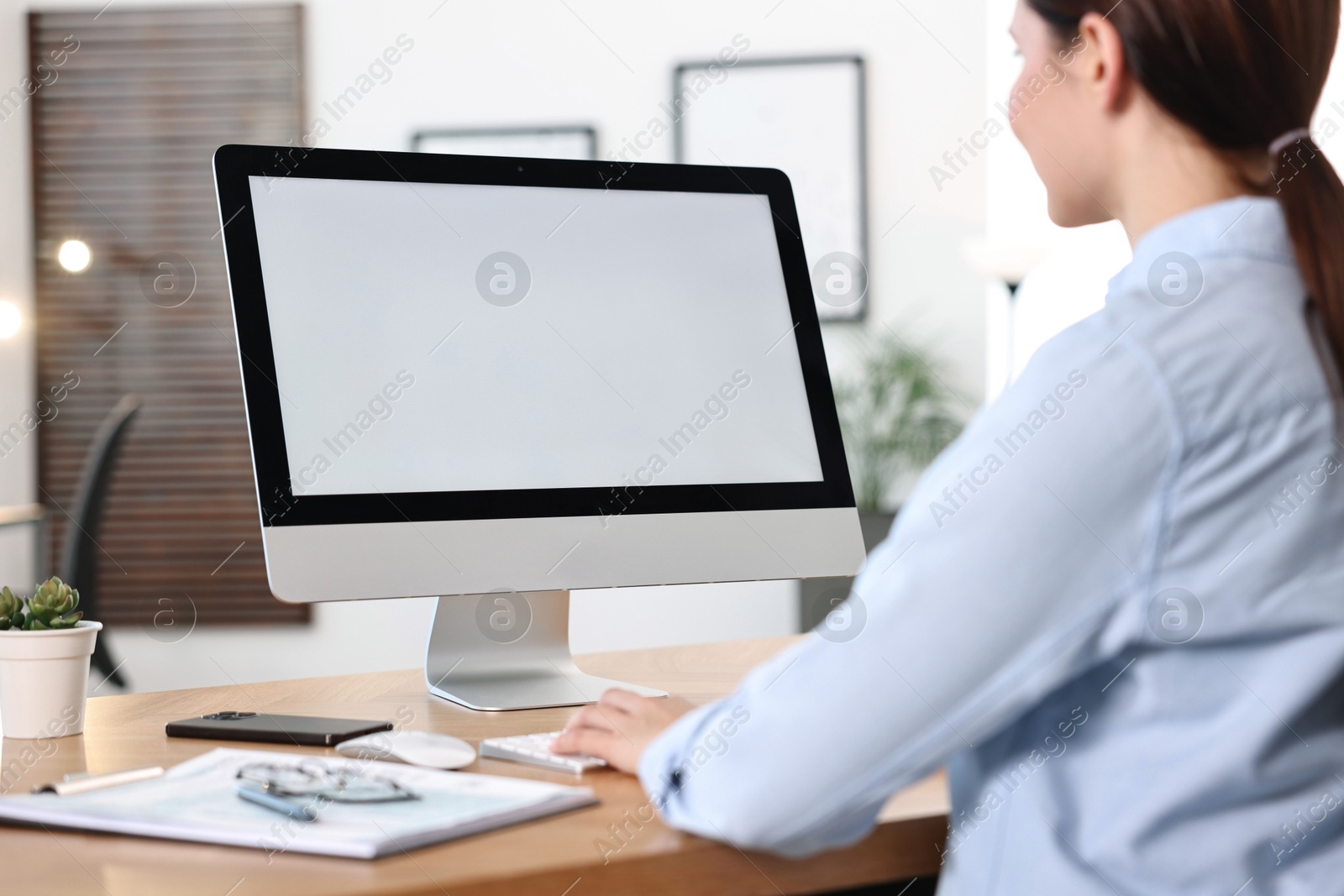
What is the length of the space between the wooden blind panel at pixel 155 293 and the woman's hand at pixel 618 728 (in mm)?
A: 3907

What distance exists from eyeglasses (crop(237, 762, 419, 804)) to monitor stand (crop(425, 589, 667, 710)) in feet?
1.14

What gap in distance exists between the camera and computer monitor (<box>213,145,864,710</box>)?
3.52ft

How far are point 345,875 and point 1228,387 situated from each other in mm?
515

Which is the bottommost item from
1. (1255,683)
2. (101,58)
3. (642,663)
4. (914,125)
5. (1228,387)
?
(642,663)

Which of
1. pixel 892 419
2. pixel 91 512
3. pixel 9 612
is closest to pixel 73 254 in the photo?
pixel 91 512

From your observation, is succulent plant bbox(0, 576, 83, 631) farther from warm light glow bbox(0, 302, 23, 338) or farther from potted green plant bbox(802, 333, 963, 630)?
warm light glow bbox(0, 302, 23, 338)

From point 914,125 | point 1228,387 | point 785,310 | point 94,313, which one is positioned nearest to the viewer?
point 1228,387

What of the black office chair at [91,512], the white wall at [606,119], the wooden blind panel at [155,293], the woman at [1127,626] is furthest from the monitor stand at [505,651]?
the wooden blind panel at [155,293]

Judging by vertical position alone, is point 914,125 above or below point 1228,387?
above

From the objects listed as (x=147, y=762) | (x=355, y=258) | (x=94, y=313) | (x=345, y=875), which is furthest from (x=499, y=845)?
(x=94, y=313)

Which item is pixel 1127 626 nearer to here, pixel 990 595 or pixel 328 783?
pixel 990 595

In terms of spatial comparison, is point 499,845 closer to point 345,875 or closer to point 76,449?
point 345,875

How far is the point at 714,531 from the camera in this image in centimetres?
117

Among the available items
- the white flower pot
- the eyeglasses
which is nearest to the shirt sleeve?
the eyeglasses
